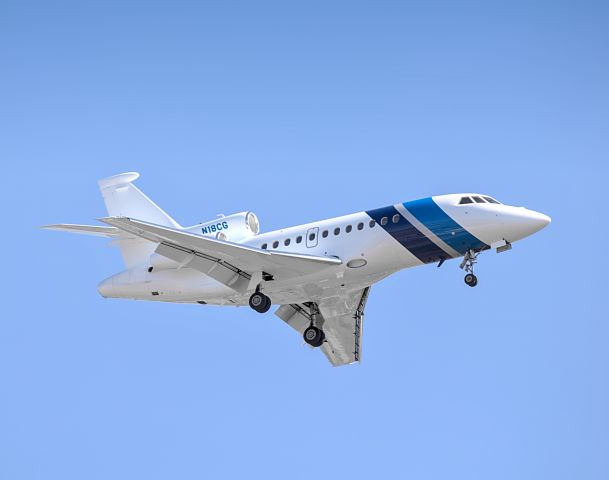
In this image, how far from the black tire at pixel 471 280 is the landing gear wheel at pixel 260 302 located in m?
5.67

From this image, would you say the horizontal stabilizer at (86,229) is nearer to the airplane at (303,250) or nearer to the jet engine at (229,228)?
the airplane at (303,250)

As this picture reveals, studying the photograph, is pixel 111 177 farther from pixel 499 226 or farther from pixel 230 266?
pixel 499 226

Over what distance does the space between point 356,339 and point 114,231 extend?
8.95m

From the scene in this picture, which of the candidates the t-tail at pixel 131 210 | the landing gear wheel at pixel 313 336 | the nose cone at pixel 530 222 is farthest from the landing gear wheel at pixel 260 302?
the nose cone at pixel 530 222

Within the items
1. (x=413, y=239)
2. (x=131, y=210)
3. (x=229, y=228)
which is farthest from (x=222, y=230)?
(x=413, y=239)

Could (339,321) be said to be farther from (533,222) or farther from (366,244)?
(533,222)

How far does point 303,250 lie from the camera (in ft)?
102

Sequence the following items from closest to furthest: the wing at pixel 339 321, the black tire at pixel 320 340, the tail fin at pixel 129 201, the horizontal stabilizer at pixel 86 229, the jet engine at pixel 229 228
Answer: the horizontal stabilizer at pixel 86 229, the jet engine at pixel 229 228, the wing at pixel 339 321, the tail fin at pixel 129 201, the black tire at pixel 320 340

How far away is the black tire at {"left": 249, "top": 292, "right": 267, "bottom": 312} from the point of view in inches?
1217

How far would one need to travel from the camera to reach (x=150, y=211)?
112 feet

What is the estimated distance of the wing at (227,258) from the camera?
2945 centimetres

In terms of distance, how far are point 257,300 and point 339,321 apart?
4371 millimetres

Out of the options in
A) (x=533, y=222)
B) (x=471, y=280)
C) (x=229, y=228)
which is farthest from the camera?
(x=229, y=228)

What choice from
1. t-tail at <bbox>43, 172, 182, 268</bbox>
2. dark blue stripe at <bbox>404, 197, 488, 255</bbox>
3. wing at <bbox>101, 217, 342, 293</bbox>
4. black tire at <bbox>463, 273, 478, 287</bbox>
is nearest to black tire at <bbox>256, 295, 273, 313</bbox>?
wing at <bbox>101, 217, 342, 293</bbox>
